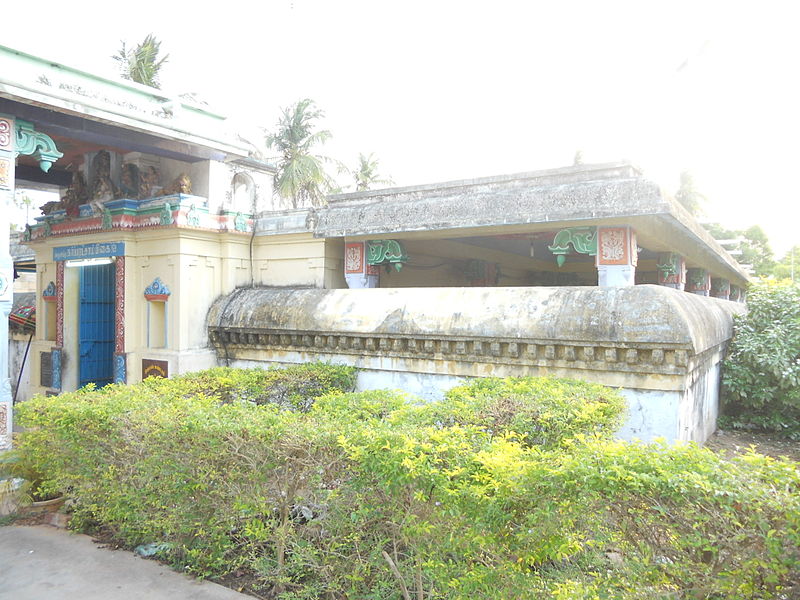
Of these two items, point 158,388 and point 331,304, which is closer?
point 158,388

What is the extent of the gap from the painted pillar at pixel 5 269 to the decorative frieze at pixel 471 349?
9.26 feet

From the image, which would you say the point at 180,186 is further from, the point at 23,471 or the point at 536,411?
the point at 536,411

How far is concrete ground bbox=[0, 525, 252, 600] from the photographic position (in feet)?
12.9

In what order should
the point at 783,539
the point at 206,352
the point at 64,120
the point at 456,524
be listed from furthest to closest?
the point at 206,352 → the point at 64,120 → the point at 456,524 → the point at 783,539

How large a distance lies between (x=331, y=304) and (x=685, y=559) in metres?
5.85

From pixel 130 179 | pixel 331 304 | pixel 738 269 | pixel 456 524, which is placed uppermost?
pixel 130 179

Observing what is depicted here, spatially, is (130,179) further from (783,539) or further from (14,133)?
(783,539)

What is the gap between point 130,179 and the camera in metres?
8.95

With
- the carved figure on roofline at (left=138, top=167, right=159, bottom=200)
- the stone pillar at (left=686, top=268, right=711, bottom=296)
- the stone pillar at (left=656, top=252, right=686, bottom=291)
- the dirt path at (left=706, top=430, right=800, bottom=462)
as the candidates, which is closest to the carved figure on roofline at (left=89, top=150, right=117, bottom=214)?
the carved figure on roofline at (left=138, top=167, right=159, bottom=200)

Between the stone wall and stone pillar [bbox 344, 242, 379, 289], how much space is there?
0.43 metres

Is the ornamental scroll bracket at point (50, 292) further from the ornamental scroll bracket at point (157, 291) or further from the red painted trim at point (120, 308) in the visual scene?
the ornamental scroll bracket at point (157, 291)

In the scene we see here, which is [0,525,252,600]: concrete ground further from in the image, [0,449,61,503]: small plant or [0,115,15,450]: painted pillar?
[0,115,15,450]: painted pillar

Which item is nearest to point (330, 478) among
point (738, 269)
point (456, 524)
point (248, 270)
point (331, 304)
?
point (456, 524)

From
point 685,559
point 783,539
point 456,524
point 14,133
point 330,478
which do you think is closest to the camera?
point 783,539
